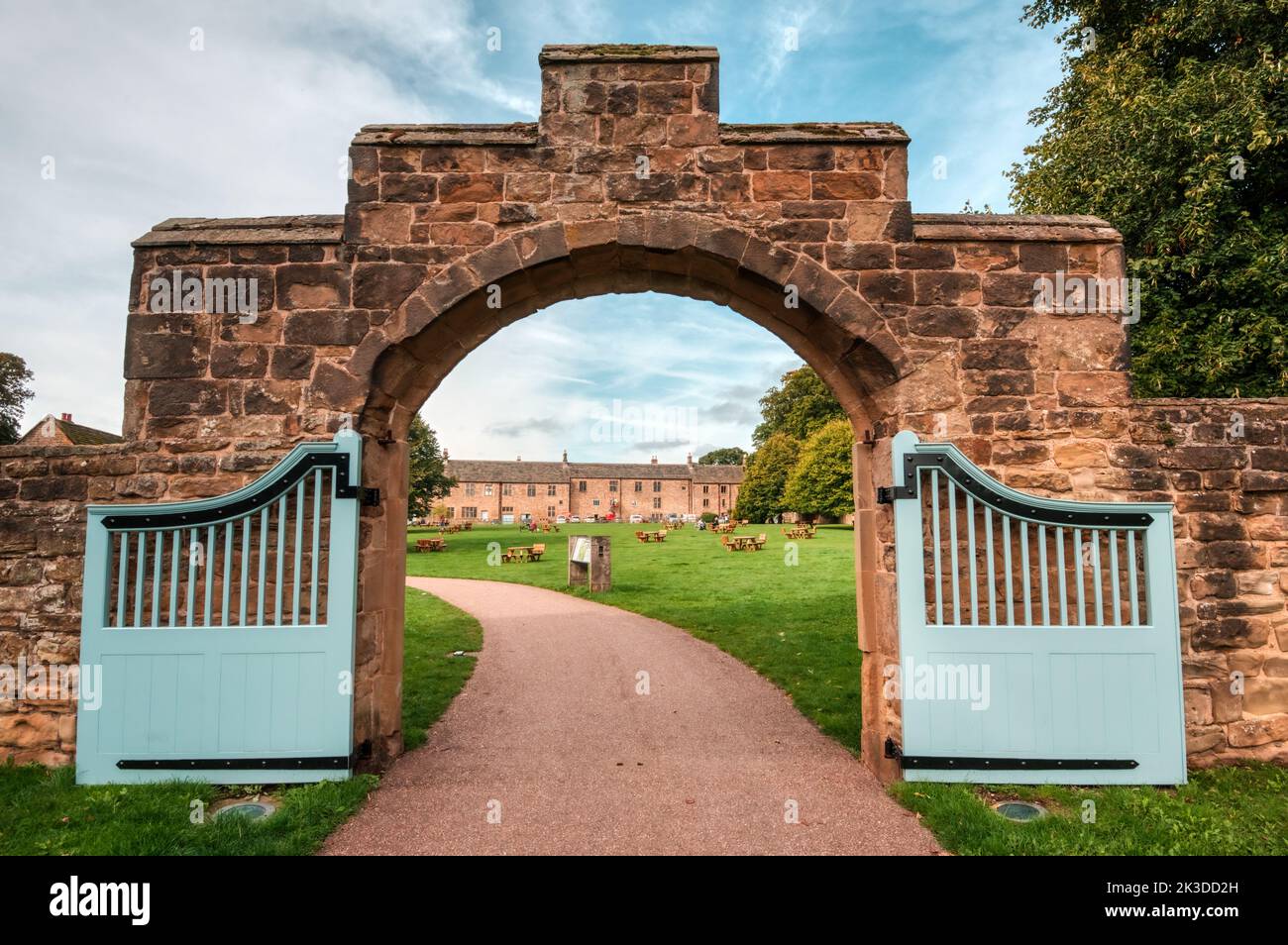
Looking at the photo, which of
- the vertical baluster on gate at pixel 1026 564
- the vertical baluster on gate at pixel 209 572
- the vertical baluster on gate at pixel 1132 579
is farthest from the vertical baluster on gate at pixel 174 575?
the vertical baluster on gate at pixel 1132 579

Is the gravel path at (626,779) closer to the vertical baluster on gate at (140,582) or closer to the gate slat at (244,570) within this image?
the gate slat at (244,570)

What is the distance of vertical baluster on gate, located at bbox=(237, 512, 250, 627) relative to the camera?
4492mm

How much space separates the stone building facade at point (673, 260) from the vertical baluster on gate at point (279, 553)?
1.39 feet

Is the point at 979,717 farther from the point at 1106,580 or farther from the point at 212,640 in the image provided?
the point at 212,640

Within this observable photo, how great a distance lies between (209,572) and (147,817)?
62.8 inches

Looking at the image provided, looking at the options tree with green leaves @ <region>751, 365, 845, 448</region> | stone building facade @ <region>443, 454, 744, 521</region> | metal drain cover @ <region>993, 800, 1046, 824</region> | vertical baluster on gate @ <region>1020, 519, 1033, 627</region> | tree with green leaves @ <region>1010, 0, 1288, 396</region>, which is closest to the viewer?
metal drain cover @ <region>993, 800, 1046, 824</region>

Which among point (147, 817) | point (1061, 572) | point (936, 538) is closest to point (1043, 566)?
point (1061, 572)

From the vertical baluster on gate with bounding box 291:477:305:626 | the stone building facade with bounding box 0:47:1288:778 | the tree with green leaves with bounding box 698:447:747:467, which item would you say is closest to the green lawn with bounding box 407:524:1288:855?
the stone building facade with bounding box 0:47:1288:778

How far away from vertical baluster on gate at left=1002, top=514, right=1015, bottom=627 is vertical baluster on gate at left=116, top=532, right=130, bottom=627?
6523mm

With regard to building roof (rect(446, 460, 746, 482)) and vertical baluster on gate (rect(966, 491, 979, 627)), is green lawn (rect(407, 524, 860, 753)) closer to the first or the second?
vertical baluster on gate (rect(966, 491, 979, 627))

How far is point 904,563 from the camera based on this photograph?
14.9ft

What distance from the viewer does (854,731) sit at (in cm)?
562

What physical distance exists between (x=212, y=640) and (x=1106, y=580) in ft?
22.4
